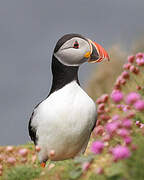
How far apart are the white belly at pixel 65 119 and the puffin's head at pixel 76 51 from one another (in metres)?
0.39

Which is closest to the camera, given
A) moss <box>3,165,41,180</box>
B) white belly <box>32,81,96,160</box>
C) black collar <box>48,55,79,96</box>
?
moss <box>3,165,41,180</box>

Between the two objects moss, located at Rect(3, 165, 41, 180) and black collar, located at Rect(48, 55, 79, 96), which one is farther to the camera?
black collar, located at Rect(48, 55, 79, 96)

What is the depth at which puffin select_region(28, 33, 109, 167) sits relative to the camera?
5297 mm

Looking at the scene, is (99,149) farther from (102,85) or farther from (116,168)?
(102,85)

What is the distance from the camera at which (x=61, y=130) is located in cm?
530

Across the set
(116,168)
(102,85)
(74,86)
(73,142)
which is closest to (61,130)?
(73,142)

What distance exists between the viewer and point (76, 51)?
18.2ft

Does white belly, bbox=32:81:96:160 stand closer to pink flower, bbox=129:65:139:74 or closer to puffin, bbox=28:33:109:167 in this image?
puffin, bbox=28:33:109:167

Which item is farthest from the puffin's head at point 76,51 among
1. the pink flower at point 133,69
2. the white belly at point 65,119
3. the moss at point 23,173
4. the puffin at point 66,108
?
the moss at point 23,173

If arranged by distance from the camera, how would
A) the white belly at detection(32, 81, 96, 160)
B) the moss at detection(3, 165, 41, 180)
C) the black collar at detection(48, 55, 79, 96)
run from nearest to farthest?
the moss at detection(3, 165, 41, 180)
the white belly at detection(32, 81, 96, 160)
the black collar at detection(48, 55, 79, 96)

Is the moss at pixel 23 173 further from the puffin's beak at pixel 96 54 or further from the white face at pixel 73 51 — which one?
the puffin's beak at pixel 96 54

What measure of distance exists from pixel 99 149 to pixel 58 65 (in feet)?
8.99

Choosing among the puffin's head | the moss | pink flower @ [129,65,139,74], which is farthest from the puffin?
the moss

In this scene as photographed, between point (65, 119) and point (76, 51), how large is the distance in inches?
43.5
